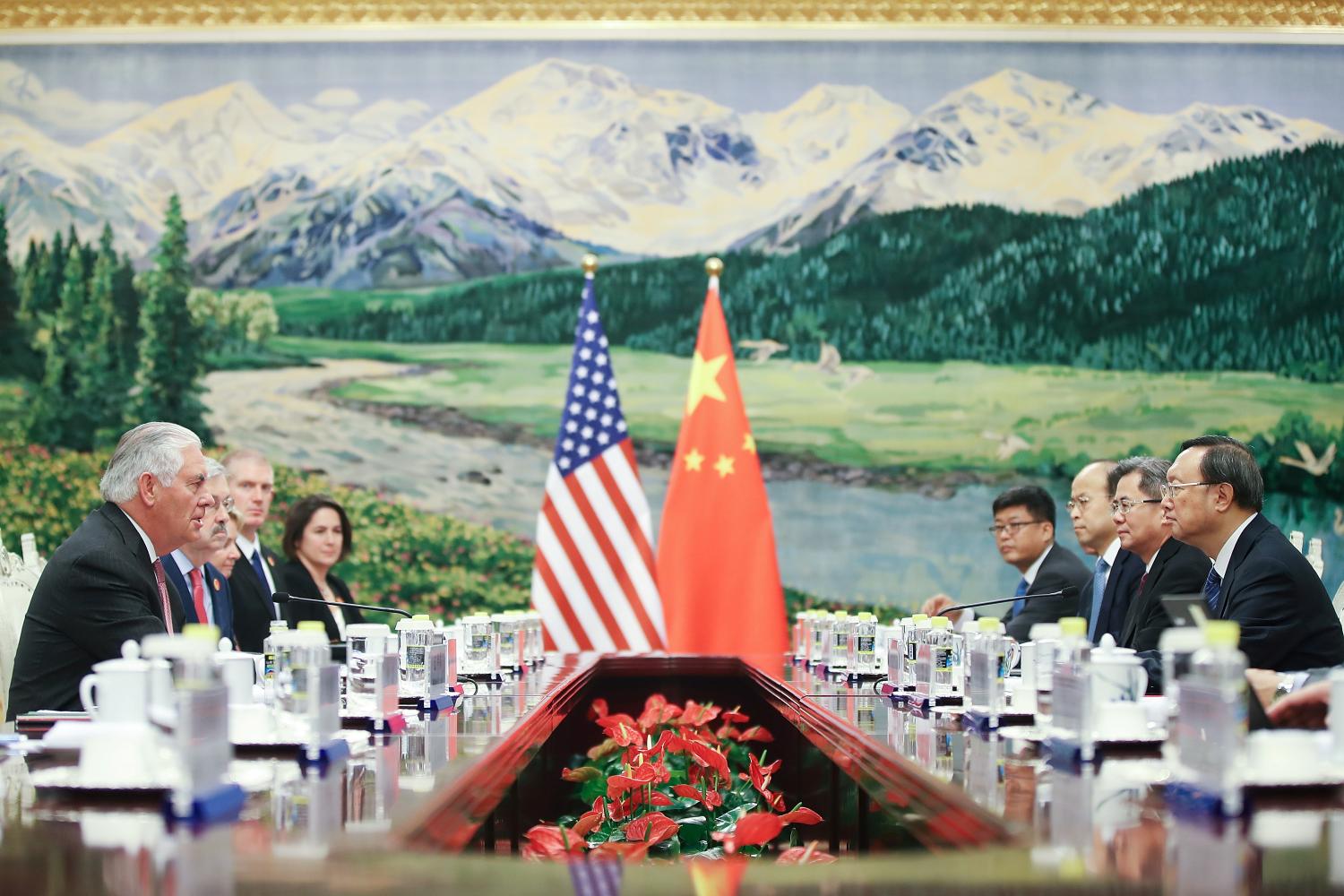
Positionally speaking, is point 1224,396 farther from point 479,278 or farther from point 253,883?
point 253,883

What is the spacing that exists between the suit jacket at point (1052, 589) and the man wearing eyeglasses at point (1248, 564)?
1.10 metres

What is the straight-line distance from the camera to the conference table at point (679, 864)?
138 centimetres

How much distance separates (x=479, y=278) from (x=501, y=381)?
1.80 feet

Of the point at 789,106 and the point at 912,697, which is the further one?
the point at 789,106

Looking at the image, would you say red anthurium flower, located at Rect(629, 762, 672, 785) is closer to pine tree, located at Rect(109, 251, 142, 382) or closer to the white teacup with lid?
the white teacup with lid

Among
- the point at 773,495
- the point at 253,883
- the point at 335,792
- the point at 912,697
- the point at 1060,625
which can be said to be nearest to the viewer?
the point at 253,883

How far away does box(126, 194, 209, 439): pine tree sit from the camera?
264 inches

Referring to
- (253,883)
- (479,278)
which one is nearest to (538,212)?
(479,278)

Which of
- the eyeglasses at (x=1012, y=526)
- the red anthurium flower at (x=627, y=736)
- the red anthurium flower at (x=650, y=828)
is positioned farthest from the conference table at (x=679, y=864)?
the eyeglasses at (x=1012, y=526)

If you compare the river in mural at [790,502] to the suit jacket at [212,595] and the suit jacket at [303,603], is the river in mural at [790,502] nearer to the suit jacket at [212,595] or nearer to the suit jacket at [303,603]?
Answer: the suit jacket at [303,603]

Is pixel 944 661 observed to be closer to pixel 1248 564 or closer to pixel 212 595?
pixel 1248 564

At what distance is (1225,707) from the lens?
65.8 inches

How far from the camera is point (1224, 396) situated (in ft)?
22.1

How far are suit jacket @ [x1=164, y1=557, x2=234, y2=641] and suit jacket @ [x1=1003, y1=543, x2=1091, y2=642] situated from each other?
2608mm
